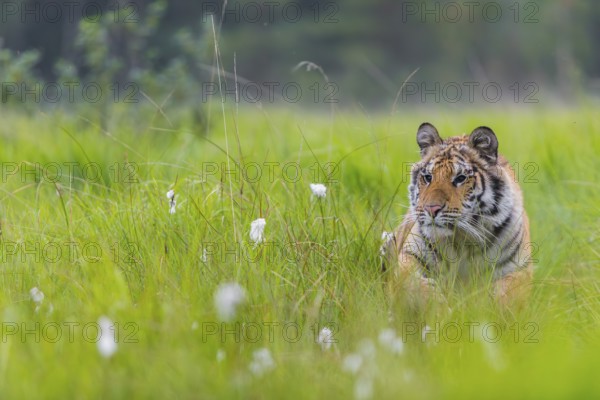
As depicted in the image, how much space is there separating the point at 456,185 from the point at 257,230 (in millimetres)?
950

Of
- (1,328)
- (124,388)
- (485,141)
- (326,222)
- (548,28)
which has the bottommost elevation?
(124,388)

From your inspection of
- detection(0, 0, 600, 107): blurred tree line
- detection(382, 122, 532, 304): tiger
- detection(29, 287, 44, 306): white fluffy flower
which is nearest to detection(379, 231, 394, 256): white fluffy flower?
detection(382, 122, 532, 304): tiger

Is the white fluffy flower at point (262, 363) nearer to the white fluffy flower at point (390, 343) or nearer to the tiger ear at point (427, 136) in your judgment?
the white fluffy flower at point (390, 343)

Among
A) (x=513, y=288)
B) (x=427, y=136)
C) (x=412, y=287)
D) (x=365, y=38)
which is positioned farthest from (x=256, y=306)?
(x=365, y=38)

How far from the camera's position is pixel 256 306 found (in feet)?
9.93

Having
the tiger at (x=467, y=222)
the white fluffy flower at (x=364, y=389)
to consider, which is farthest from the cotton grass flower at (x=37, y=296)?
the tiger at (x=467, y=222)

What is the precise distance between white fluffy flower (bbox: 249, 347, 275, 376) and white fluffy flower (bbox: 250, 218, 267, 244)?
852 millimetres

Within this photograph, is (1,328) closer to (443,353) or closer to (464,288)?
(443,353)

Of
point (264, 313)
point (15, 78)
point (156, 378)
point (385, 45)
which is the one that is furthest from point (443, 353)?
point (385, 45)

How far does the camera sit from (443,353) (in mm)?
2850

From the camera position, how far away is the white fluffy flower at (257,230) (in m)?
3.40

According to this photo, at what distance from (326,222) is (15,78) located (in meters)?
4.65

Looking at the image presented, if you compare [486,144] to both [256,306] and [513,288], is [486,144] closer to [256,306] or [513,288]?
[513,288]

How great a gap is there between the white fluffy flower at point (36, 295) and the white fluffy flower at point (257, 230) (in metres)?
0.82
